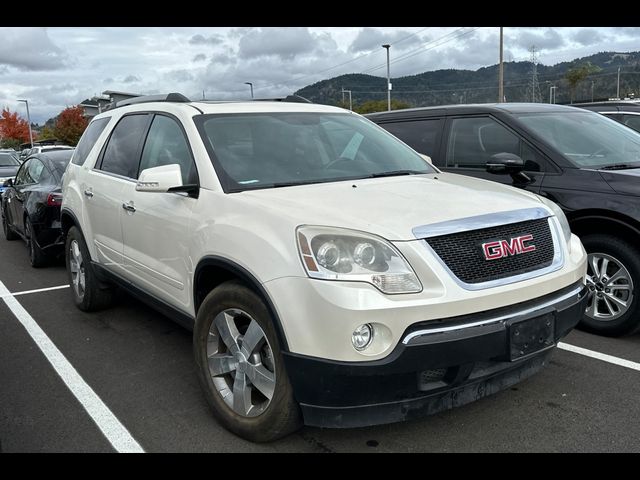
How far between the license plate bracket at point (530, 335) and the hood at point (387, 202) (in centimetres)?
58

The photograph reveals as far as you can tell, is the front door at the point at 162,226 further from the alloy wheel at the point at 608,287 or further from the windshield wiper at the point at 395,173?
the alloy wheel at the point at 608,287

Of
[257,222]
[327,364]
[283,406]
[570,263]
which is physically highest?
[257,222]

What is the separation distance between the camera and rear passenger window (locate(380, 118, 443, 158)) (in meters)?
5.65

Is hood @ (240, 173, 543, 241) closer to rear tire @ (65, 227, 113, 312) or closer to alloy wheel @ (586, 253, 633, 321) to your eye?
alloy wheel @ (586, 253, 633, 321)

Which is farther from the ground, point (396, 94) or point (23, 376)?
point (396, 94)

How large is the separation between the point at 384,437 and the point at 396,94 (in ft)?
415

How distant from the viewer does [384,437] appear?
3033 millimetres

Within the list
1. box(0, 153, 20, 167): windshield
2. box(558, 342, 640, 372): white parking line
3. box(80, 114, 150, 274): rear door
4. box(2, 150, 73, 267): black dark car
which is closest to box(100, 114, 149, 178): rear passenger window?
box(80, 114, 150, 274): rear door

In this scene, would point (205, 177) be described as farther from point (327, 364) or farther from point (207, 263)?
point (327, 364)

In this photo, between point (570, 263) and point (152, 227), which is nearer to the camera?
point (570, 263)

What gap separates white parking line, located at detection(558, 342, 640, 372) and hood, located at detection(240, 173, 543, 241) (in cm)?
144

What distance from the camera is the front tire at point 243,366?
2.72m
